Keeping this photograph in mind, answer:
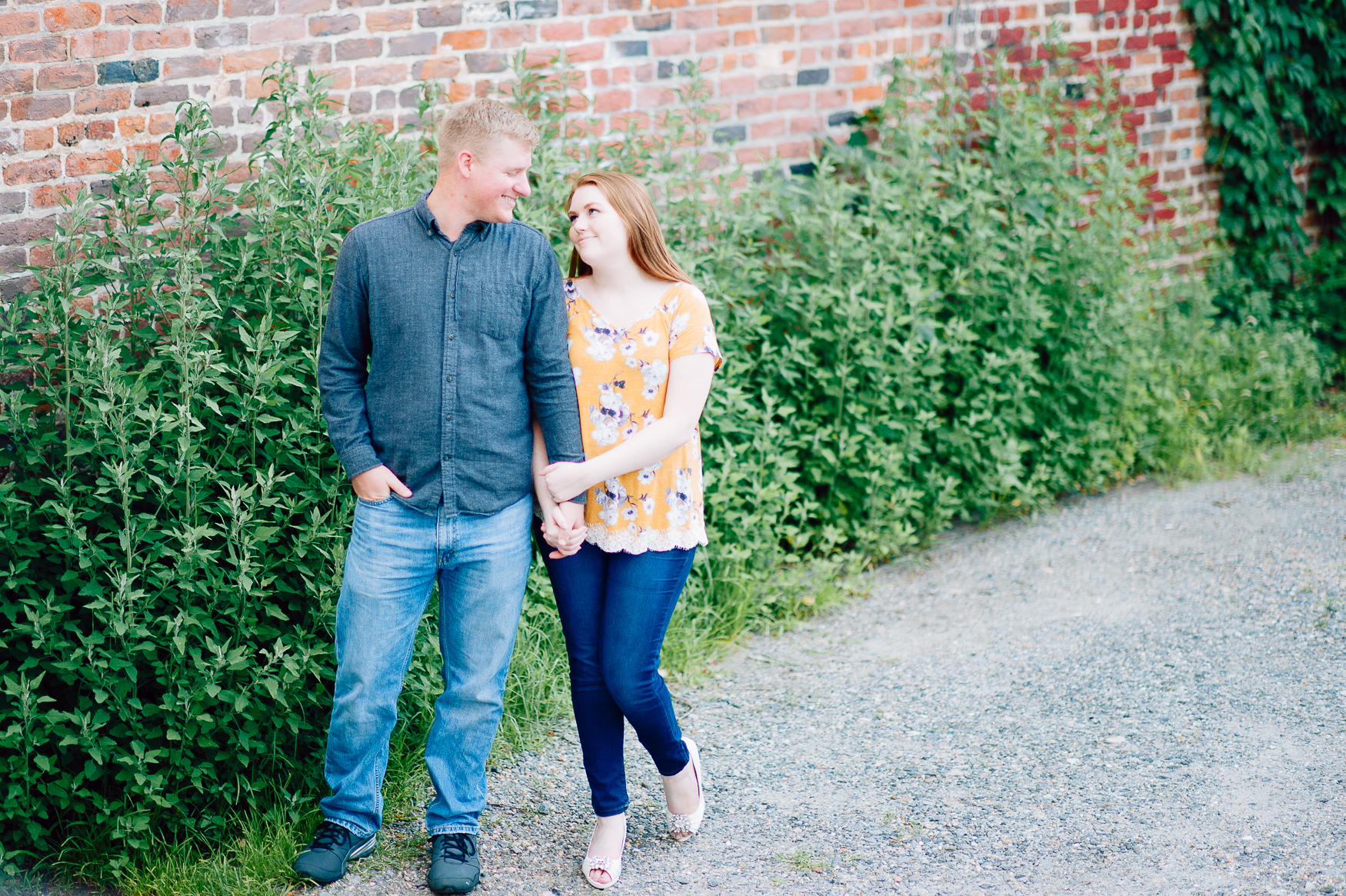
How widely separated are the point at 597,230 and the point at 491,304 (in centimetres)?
33

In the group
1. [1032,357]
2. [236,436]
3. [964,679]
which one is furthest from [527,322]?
[1032,357]

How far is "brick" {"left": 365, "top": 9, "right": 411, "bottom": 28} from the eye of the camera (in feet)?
13.7

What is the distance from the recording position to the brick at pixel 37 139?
341cm

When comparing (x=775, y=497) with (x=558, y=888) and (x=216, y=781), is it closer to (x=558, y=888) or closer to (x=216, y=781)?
(x=558, y=888)

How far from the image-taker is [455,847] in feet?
9.66

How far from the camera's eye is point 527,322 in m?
2.79

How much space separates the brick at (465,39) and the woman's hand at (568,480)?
2.38m

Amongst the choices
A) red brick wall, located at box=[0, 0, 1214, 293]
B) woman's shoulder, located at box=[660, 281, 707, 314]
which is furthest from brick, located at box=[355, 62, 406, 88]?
woman's shoulder, located at box=[660, 281, 707, 314]

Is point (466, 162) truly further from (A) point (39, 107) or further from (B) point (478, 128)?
(A) point (39, 107)

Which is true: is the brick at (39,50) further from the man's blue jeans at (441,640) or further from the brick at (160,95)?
the man's blue jeans at (441,640)

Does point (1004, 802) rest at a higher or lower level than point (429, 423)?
lower

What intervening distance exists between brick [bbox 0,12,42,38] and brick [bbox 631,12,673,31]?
2.39 metres

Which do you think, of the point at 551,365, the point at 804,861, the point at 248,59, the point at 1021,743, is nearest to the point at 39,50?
the point at 248,59

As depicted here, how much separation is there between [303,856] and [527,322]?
1.49m
